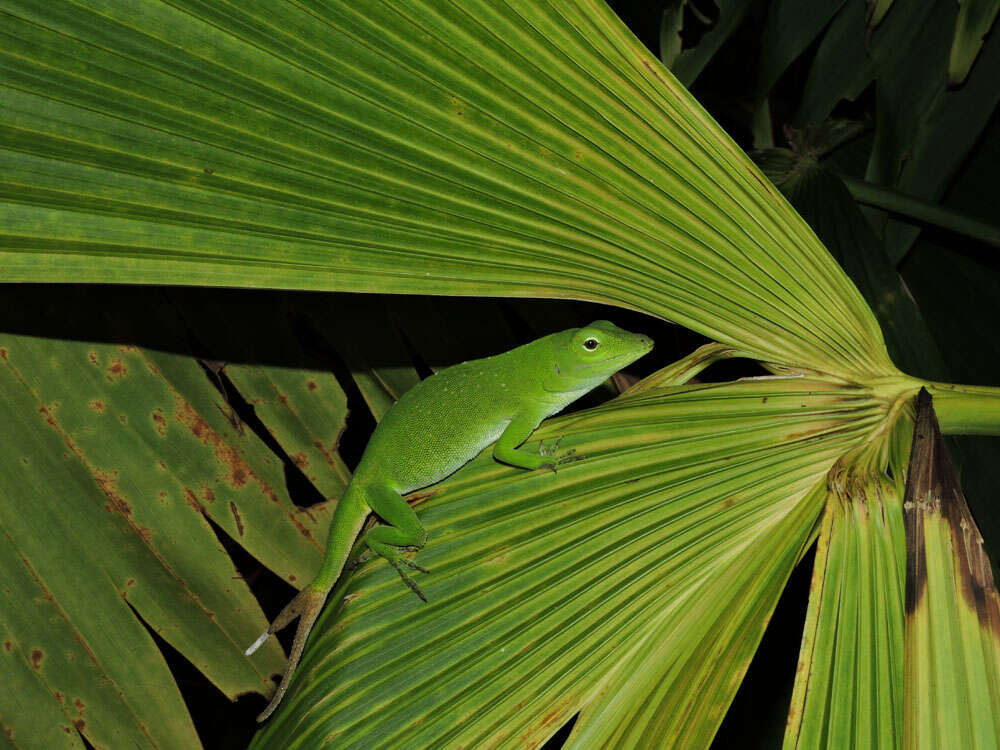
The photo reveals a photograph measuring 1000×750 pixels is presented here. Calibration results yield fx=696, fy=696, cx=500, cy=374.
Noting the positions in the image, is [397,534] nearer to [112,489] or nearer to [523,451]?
[523,451]

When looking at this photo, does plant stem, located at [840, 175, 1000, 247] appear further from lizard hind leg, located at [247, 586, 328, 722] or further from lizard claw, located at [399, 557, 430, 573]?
lizard hind leg, located at [247, 586, 328, 722]

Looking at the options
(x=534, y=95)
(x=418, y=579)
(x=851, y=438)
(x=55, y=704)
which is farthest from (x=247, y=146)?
(x=55, y=704)

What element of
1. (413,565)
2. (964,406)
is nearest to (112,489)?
(413,565)

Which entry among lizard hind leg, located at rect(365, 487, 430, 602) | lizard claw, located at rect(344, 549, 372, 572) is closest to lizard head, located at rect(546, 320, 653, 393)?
lizard hind leg, located at rect(365, 487, 430, 602)

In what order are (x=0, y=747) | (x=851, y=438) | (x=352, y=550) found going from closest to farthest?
(x=851, y=438) → (x=0, y=747) → (x=352, y=550)

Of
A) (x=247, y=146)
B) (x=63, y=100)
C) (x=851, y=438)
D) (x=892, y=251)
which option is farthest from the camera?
(x=892, y=251)

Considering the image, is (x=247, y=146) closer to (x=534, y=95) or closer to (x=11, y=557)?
(x=534, y=95)

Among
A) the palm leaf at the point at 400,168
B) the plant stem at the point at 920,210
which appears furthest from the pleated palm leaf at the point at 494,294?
the plant stem at the point at 920,210
